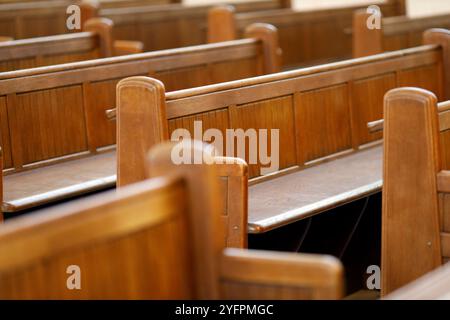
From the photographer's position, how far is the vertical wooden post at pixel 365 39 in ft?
19.2

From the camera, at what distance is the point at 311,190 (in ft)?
12.6

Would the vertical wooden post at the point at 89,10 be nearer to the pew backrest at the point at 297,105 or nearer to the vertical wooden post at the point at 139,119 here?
the pew backrest at the point at 297,105

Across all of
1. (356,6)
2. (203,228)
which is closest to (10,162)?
(203,228)

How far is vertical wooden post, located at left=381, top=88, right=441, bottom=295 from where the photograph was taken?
310 centimetres

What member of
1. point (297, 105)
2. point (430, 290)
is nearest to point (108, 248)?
point (430, 290)

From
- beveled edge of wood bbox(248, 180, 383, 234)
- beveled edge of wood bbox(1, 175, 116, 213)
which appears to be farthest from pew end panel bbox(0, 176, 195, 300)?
beveled edge of wood bbox(1, 175, 116, 213)

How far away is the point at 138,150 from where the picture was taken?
138 inches

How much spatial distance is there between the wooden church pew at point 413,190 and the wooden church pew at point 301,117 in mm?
441

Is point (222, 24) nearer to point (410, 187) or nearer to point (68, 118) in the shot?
point (68, 118)

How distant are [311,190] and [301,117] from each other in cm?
47

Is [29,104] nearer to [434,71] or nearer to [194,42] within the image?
[434,71]

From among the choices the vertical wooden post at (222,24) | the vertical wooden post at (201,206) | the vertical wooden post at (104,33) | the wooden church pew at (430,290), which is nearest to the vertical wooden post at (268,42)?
the vertical wooden post at (104,33)

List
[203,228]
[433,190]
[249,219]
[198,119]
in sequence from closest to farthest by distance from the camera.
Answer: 1. [203,228]
2. [433,190]
3. [249,219]
4. [198,119]
